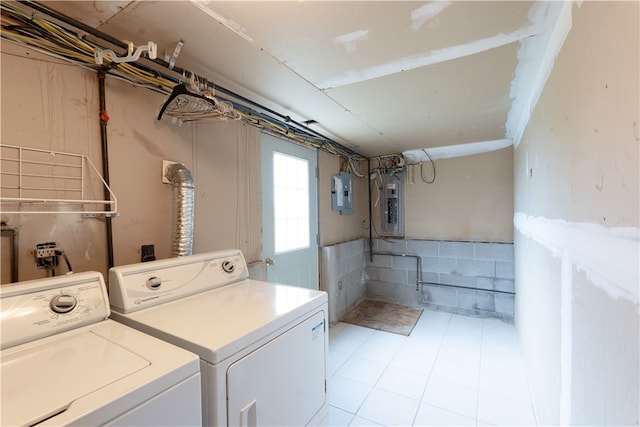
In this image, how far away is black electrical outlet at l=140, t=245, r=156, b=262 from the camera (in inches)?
59.5

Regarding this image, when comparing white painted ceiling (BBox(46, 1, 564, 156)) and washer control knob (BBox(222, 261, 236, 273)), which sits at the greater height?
white painted ceiling (BBox(46, 1, 564, 156))

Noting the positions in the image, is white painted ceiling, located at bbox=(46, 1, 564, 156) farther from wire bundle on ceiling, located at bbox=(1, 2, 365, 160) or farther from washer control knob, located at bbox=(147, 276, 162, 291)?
washer control knob, located at bbox=(147, 276, 162, 291)

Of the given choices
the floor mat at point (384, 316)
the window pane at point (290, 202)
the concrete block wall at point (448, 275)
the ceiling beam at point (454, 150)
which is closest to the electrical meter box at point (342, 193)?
the window pane at point (290, 202)

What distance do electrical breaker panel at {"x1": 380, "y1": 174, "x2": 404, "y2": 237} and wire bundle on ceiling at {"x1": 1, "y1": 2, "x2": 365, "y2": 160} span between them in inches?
96.2

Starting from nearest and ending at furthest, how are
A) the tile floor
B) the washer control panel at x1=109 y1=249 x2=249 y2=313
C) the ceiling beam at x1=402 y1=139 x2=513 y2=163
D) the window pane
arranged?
1. the washer control panel at x1=109 y1=249 x2=249 y2=313
2. the tile floor
3. the window pane
4. the ceiling beam at x1=402 y1=139 x2=513 y2=163

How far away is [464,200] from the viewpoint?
12.1 feet

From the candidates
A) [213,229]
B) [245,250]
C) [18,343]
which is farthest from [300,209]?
[18,343]

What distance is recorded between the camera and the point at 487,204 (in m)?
3.56

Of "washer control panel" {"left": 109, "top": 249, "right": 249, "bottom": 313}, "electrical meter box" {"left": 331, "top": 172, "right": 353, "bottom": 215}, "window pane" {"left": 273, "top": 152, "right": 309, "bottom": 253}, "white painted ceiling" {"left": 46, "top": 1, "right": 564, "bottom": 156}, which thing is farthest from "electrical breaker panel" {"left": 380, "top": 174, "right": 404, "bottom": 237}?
"washer control panel" {"left": 109, "top": 249, "right": 249, "bottom": 313}

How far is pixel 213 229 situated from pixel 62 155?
909 millimetres

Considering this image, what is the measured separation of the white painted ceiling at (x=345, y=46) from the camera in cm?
112

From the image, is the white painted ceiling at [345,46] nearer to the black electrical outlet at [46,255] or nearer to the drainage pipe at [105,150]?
the drainage pipe at [105,150]

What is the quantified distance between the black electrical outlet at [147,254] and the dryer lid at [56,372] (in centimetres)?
57

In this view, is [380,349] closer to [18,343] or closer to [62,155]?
[18,343]
